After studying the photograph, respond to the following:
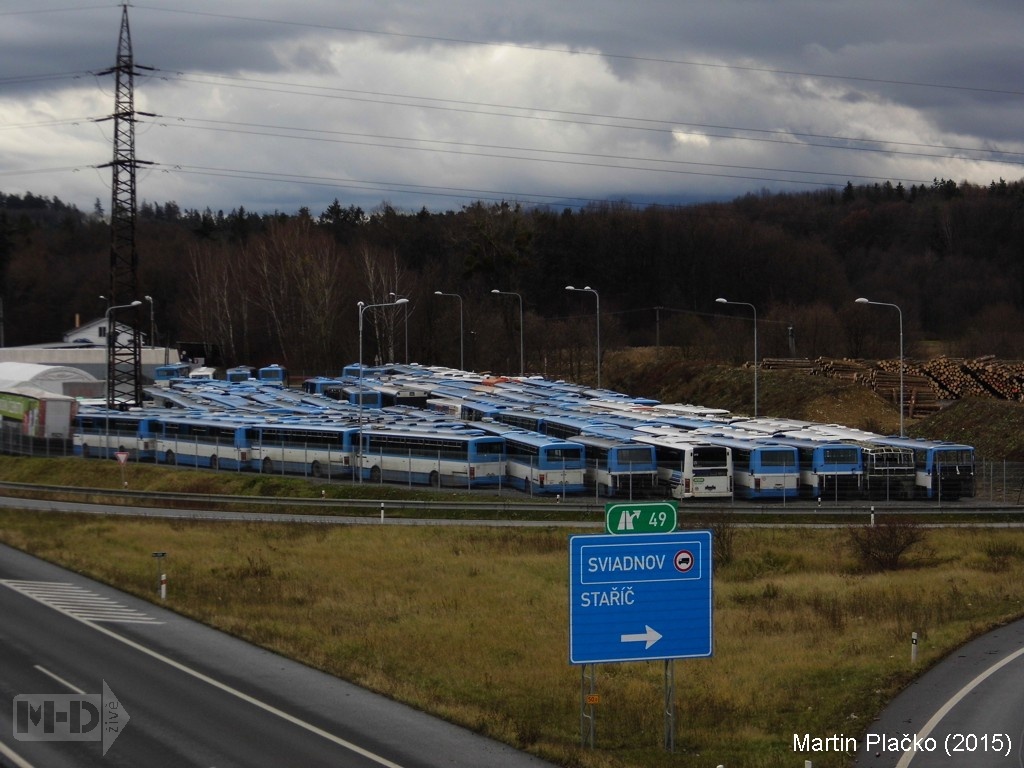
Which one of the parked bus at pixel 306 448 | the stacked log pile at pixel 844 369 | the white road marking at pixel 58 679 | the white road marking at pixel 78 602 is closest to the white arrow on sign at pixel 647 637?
the white road marking at pixel 58 679

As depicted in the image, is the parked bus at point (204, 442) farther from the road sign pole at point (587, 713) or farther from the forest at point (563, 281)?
the road sign pole at point (587, 713)

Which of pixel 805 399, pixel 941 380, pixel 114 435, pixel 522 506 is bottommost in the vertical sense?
pixel 522 506

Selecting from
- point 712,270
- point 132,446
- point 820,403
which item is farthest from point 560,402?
point 712,270

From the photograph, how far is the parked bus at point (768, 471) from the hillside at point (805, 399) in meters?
16.5

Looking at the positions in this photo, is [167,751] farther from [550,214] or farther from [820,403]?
[550,214]

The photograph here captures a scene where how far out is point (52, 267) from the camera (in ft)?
593

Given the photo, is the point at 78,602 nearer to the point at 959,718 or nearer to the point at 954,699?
the point at 954,699

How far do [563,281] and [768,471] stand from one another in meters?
103

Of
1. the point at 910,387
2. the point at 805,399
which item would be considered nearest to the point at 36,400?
the point at 805,399

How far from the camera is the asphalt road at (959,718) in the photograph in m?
18.2

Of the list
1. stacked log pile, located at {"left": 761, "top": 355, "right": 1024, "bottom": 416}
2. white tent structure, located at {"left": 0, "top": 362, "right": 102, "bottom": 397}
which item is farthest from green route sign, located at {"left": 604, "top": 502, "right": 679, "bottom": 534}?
white tent structure, located at {"left": 0, "top": 362, "right": 102, "bottom": 397}

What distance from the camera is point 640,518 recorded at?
19.5 m

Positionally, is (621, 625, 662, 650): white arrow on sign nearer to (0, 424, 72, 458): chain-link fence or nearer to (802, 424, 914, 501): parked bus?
(802, 424, 914, 501): parked bus

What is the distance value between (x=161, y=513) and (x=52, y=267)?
464 ft
